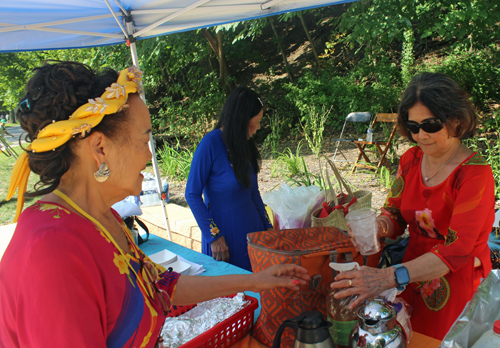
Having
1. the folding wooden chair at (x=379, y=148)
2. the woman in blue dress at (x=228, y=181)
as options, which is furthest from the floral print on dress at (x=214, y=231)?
the folding wooden chair at (x=379, y=148)

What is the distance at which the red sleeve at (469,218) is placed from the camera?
4.88 ft

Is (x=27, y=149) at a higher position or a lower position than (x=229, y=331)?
higher

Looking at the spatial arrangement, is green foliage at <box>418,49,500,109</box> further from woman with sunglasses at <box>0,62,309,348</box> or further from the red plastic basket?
woman with sunglasses at <box>0,62,309,348</box>

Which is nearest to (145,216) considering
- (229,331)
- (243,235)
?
(243,235)

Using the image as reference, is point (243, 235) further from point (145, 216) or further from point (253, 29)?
point (253, 29)

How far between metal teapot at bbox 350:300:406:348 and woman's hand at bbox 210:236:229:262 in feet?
4.99

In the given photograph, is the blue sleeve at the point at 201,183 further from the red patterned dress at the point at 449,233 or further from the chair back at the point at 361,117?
the chair back at the point at 361,117

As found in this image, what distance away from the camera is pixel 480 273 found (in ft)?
5.44

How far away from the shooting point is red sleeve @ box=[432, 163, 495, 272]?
1.49 m

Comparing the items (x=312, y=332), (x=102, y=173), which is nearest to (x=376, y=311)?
(x=312, y=332)

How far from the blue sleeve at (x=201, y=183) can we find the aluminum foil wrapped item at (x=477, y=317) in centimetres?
175

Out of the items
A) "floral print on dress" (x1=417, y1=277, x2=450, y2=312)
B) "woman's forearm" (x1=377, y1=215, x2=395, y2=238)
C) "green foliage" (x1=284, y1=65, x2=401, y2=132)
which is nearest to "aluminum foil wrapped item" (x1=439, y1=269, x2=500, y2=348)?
"floral print on dress" (x1=417, y1=277, x2=450, y2=312)

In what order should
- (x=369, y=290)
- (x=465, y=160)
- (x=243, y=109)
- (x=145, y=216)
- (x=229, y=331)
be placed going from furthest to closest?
(x=145, y=216)
(x=243, y=109)
(x=465, y=160)
(x=229, y=331)
(x=369, y=290)

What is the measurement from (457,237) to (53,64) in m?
1.65
